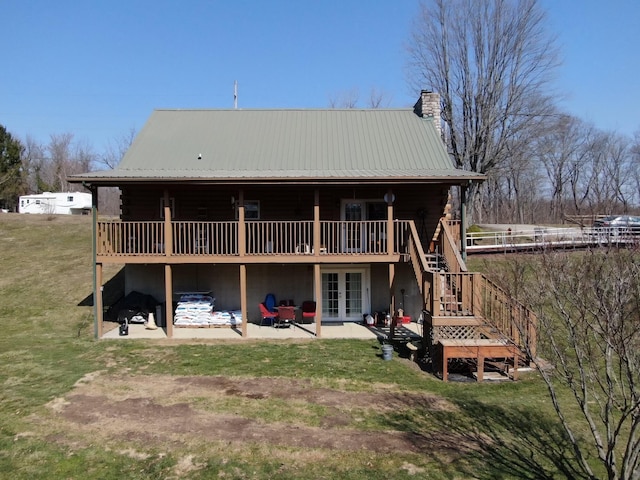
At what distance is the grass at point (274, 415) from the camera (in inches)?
254

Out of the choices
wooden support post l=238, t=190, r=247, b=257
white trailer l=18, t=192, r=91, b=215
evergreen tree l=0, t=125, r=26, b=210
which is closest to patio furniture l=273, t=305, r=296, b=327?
wooden support post l=238, t=190, r=247, b=257

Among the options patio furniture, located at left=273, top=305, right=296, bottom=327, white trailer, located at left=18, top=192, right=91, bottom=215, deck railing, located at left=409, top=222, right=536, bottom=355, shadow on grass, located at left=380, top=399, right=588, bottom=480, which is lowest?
shadow on grass, located at left=380, top=399, right=588, bottom=480

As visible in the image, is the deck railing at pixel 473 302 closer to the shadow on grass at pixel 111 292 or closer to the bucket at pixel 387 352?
Answer: the bucket at pixel 387 352

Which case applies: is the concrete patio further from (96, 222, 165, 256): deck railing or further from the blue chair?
(96, 222, 165, 256): deck railing

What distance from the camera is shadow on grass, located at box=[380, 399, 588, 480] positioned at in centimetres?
644

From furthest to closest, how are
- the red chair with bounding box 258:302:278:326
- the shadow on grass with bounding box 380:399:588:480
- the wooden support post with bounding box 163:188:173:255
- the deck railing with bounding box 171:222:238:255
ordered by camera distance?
the red chair with bounding box 258:302:278:326 → the deck railing with bounding box 171:222:238:255 → the wooden support post with bounding box 163:188:173:255 → the shadow on grass with bounding box 380:399:588:480

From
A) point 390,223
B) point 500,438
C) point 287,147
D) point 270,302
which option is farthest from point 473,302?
point 287,147

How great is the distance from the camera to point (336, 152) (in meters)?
16.9

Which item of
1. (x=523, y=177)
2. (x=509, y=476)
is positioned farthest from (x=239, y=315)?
(x=523, y=177)

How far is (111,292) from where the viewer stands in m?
18.6

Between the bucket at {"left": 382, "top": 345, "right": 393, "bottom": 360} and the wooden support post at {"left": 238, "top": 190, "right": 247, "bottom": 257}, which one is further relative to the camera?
the wooden support post at {"left": 238, "top": 190, "right": 247, "bottom": 257}

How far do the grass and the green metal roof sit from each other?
505cm

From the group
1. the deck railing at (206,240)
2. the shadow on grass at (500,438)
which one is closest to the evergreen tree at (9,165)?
the deck railing at (206,240)

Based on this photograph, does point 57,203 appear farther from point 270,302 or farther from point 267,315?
point 267,315
